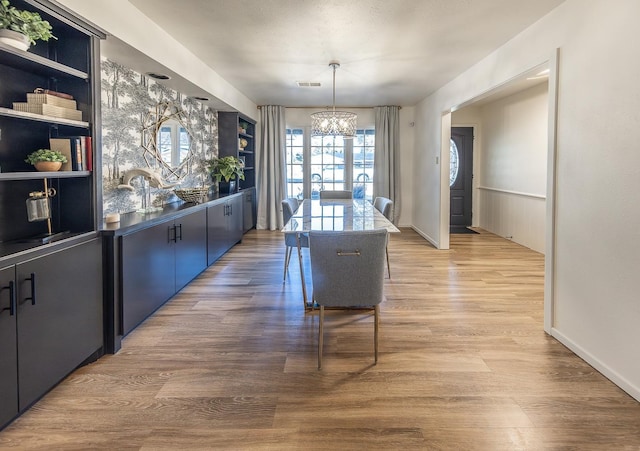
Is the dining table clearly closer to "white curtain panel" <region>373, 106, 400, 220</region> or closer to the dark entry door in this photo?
"white curtain panel" <region>373, 106, 400, 220</region>

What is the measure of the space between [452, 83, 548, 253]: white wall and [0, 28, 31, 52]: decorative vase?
20.0 ft

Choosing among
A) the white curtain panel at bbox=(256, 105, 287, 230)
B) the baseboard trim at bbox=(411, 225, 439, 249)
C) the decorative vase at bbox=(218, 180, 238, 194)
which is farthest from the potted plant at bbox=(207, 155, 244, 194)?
the baseboard trim at bbox=(411, 225, 439, 249)

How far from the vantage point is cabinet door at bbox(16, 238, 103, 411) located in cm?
204

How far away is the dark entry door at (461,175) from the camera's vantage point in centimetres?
869

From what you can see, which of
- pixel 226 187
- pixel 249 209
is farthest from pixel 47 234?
pixel 249 209

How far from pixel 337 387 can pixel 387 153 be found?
6468mm

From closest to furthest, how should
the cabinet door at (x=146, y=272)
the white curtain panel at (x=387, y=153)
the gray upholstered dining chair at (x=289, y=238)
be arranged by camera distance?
1. the cabinet door at (x=146, y=272)
2. the gray upholstered dining chair at (x=289, y=238)
3. the white curtain panel at (x=387, y=153)

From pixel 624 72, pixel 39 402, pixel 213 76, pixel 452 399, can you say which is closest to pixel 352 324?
pixel 452 399

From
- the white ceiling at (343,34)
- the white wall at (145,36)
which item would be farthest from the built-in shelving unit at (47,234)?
the white ceiling at (343,34)

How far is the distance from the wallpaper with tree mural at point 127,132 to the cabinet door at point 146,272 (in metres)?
0.57

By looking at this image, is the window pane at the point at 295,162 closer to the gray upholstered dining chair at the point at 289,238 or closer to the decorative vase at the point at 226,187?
the decorative vase at the point at 226,187

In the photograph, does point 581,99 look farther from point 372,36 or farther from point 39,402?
point 39,402

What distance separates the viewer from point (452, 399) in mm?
2271

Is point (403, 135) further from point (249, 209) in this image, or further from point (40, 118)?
point (40, 118)
